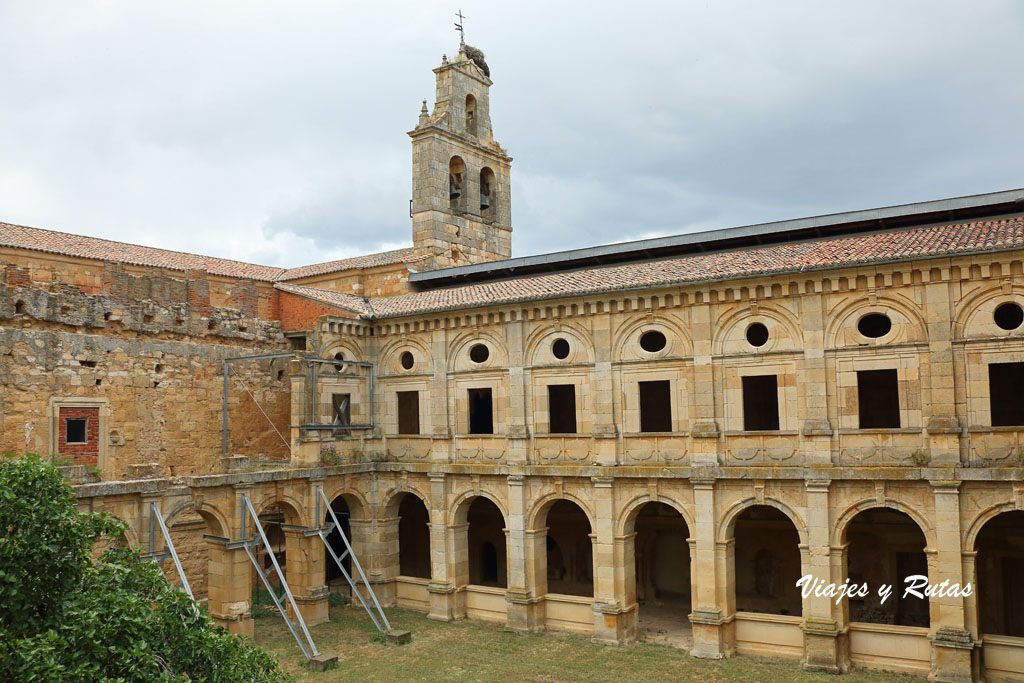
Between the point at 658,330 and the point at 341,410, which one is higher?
the point at 658,330

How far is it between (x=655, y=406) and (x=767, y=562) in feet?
20.2

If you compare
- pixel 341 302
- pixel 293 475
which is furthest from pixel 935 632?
pixel 341 302

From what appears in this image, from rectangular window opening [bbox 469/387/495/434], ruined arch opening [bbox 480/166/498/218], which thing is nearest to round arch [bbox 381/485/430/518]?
rectangular window opening [bbox 469/387/495/434]

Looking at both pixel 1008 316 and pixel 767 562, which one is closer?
pixel 1008 316

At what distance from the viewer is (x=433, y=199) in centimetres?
3325

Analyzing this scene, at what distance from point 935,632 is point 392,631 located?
1351 cm

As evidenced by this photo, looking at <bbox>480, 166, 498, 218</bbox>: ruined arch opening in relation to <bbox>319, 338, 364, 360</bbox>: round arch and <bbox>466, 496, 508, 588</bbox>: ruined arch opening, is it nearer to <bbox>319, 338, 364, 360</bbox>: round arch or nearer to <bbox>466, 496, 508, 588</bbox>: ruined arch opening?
<bbox>319, 338, 364, 360</bbox>: round arch

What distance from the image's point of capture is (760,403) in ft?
88.1

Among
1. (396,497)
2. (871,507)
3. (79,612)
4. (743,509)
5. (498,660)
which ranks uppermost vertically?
(79,612)

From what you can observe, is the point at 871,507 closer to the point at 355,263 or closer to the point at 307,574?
the point at 307,574

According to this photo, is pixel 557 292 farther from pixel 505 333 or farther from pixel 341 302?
pixel 341 302

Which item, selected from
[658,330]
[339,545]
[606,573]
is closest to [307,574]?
[339,545]

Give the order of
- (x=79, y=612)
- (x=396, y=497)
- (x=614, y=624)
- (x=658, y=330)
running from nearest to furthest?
(x=79, y=612), (x=614, y=624), (x=658, y=330), (x=396, y=497)

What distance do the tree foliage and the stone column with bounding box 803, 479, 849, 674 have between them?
1411cm
